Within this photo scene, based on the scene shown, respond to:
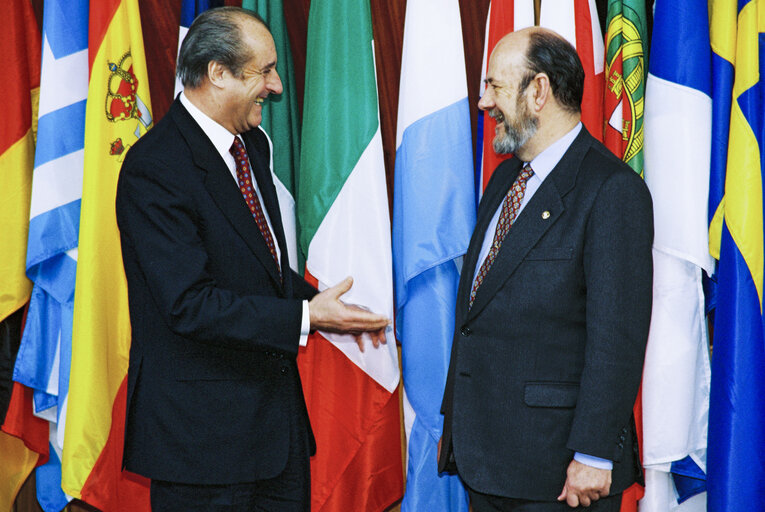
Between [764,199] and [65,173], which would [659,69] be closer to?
[764,199]

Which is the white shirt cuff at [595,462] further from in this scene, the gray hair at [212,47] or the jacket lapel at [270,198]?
the gray hair at [212,47]

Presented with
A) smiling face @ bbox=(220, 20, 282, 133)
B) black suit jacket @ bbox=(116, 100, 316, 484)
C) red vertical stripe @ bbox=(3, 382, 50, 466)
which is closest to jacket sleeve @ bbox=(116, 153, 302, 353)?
black suit jacket @ bbox=(116, 100, 316, 484)

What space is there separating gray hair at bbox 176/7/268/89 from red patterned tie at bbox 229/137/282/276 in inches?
7.9

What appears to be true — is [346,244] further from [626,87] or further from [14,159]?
[14,159]

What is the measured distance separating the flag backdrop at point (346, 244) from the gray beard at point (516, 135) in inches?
28.1

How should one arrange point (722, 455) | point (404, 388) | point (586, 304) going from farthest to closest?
point (404, 388) < point (722, 455) < point (586, 304)

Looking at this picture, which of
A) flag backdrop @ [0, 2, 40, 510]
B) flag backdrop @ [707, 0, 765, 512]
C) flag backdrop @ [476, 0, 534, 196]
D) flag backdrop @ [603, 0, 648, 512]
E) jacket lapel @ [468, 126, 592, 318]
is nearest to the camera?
jacket lapel @ [468, 126, 592, 318]

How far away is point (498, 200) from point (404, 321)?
0.73 meters

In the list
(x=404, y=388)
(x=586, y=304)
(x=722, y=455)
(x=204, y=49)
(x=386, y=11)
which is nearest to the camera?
(x=586, y=304)

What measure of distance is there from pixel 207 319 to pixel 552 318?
0.81 m

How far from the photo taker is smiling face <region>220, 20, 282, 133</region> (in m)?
2.04

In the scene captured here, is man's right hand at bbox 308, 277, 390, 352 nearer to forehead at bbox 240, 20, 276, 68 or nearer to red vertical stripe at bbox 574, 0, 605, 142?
forehead at bbox 240, 20, 276, 68

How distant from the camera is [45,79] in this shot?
275 centimetres

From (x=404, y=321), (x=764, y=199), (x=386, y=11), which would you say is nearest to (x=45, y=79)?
(x=386, y=11)
